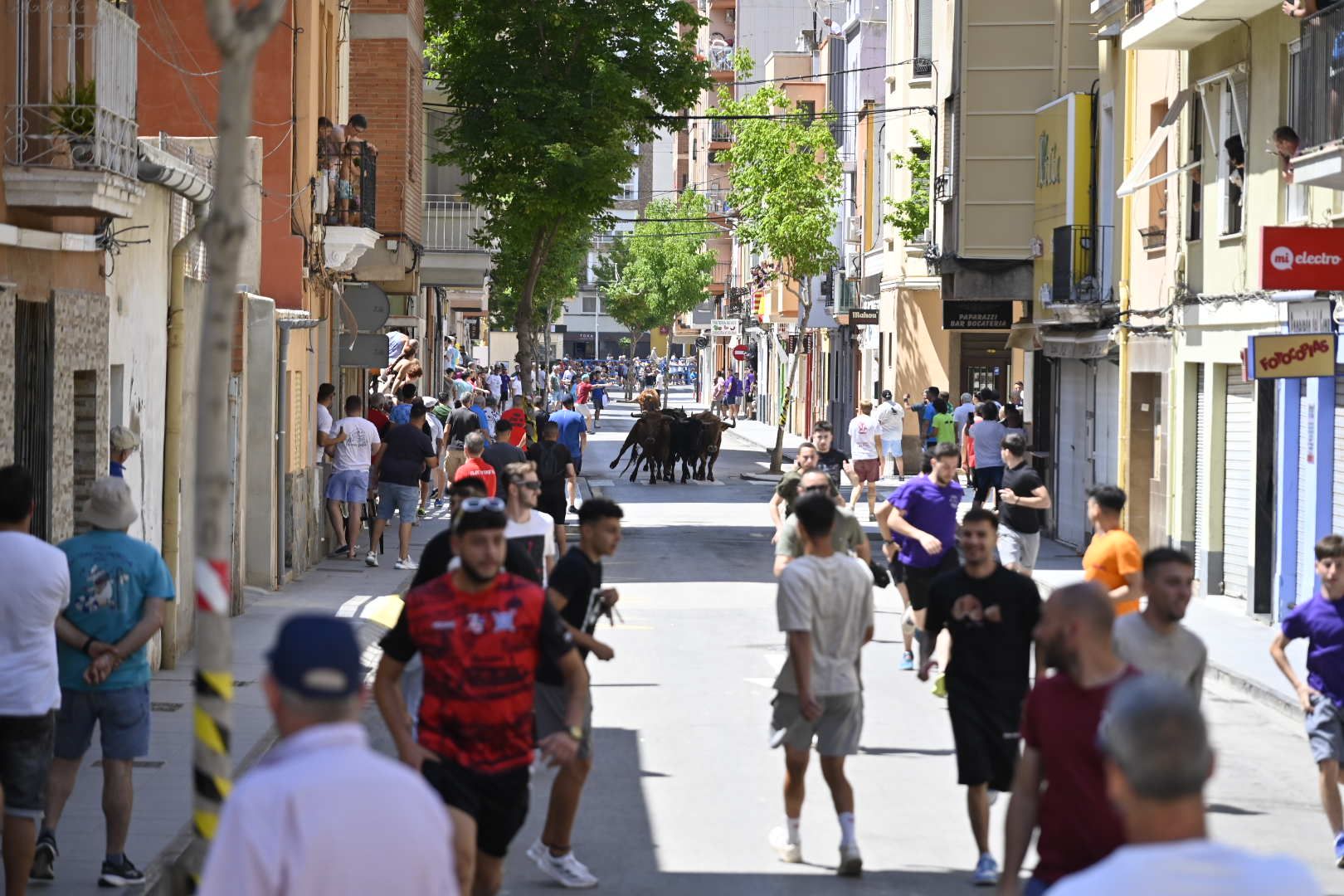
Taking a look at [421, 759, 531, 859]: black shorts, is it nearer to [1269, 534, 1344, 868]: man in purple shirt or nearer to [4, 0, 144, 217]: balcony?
[1269, 534, 1344, 868]: man in purple shirt

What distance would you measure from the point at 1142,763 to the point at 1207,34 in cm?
1938

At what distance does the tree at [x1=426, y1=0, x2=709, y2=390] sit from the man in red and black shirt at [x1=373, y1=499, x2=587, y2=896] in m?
27.7

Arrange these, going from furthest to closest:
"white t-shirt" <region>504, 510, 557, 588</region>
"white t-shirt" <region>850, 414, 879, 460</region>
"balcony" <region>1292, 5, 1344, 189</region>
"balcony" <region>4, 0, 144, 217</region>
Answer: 1. "white t-shirt" <region>850, 414, 879, 460</region>
2. "balcony" <region>1292, 5, 1344, 189</region>
3. "balcony" <region>4, 0, 144, 217</region>
4. "white t-shirt" <region>504, 510, 557, 588</region>

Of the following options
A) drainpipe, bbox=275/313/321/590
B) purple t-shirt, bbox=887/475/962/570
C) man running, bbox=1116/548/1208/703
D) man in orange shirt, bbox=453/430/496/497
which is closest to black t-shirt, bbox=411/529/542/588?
man running, bbox=1116/548/1208/703

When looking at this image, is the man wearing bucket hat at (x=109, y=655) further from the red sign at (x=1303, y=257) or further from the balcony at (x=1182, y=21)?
the balcony at (x=1182, y=21)

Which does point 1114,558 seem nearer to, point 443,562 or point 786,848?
point 786,848

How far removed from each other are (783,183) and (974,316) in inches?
530

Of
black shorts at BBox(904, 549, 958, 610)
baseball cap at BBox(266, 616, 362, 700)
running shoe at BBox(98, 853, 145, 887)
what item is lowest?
running shoe at BBox(98, 853, 145, 887)

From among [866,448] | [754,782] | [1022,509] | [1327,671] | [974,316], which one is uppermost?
[974,316]

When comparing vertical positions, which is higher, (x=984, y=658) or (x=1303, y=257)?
(x=1303, y=257)

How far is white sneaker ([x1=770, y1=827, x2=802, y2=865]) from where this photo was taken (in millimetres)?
9367

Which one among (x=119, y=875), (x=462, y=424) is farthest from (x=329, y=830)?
(x=462, y=424)

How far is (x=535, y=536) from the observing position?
11141 mm

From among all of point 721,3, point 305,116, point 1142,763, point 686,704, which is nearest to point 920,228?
point 305,116
